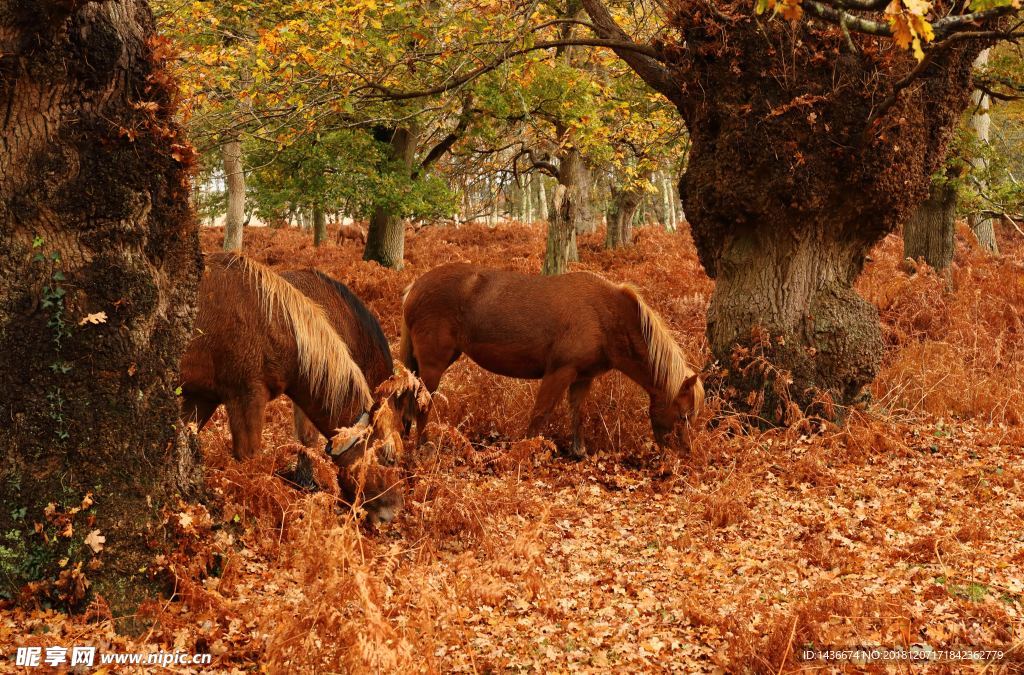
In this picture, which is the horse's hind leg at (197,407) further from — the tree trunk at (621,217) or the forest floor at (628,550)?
the tree trunk at (621,217)

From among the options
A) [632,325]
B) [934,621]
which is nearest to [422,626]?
[934,621]

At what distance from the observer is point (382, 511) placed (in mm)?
5203

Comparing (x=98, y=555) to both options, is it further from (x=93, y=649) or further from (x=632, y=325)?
(x=632, y=325)

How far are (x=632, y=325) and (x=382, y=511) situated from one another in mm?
3250

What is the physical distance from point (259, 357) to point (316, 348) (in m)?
0.40

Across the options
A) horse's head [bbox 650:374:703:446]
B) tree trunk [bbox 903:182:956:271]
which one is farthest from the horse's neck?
tree trunk [bbox 903:182:956:271]

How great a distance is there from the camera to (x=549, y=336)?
25.0 ft

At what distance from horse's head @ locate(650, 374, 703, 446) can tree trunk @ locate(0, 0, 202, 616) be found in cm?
447

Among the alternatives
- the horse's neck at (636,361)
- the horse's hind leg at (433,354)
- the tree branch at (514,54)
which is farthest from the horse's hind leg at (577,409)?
the tree branch at (514,54)

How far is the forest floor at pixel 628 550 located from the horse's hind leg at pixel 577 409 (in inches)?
7.9

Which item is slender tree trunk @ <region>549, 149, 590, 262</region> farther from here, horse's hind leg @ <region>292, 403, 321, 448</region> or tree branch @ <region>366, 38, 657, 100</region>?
horse's hind leg @ <region>292, 403, 321, 448</region>

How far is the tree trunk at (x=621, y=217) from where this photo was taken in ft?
66.3

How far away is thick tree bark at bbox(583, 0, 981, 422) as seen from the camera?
6.98 metres

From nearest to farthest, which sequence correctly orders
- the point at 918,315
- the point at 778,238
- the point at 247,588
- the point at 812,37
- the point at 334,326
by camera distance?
the point at 247,588, the point at 334,326, the point at 812,37, the point at 778,238, the point at 918,315
